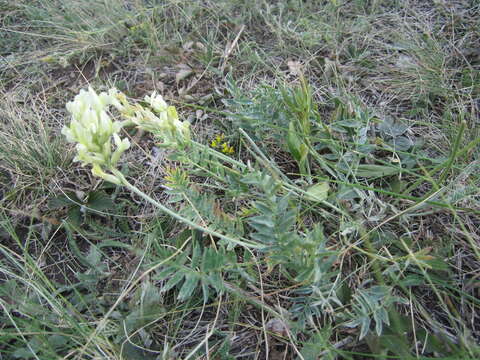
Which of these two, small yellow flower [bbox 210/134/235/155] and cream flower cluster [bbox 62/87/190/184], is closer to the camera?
cream flower cluster [bbox 62/87/190/184]

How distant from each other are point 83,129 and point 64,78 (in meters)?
1.48

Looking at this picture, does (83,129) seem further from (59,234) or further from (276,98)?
(276,98)

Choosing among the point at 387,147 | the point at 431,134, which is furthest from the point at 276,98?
the point at 431,134

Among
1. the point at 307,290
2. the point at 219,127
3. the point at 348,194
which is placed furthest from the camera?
the point at 219,127

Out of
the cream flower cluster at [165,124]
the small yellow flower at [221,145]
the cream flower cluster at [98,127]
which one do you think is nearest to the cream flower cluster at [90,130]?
the cream flower cluster at [98,127]

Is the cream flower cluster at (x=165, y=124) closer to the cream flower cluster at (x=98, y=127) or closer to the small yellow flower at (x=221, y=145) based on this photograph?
the cream flower cluster at (x=98, y=127)

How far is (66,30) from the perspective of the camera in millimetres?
2613

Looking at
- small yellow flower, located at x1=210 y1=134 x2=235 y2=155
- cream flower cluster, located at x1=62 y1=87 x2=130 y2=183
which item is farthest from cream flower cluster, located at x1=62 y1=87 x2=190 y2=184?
small yellow flower, located at x1=210 y1=134 x2=235 y2=155

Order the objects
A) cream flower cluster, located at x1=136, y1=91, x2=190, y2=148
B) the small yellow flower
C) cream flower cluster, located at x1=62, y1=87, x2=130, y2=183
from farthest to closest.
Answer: the small yellow flower → cream flower cluster, located at x1=136, y1=91, x2=190, y2=148 → cream flower cluster, located at x1=62, y1=87, x2=130, y2=183

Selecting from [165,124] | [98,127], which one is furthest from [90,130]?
[165,124]

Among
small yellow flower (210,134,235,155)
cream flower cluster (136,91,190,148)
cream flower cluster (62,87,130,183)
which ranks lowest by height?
small yellow flower (210,134,235,155)

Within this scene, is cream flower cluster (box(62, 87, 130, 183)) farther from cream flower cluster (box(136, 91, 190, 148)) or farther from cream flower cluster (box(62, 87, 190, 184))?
cream flower cluster (box(136, 91, 190, 148))

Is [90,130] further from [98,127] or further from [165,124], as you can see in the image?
[165,124]

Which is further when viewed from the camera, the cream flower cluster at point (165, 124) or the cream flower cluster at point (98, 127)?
the cream flower cluster at point (165, 124)
